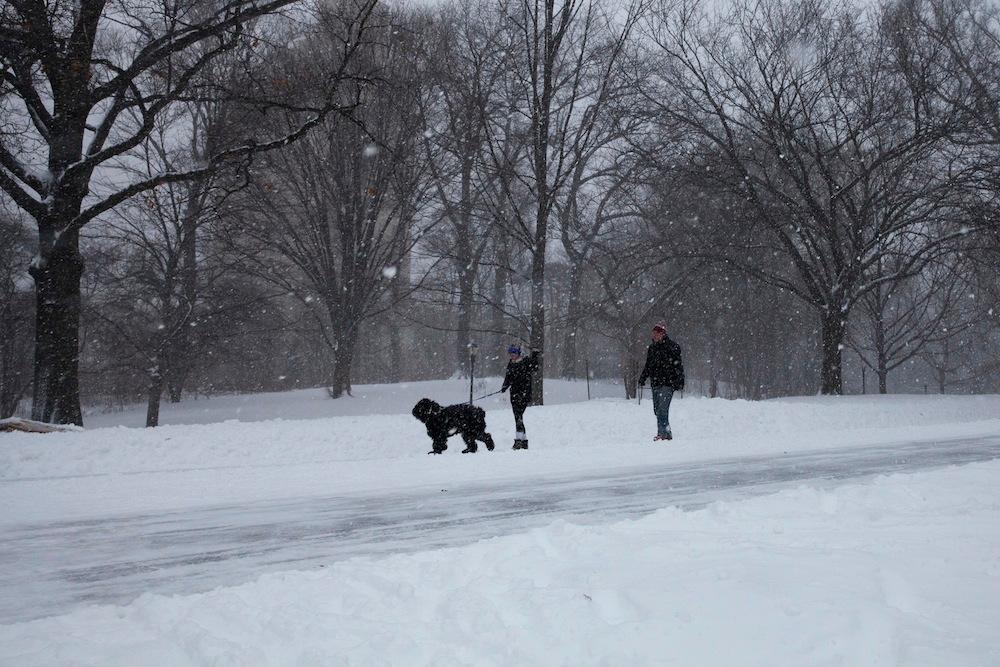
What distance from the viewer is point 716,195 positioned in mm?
25219

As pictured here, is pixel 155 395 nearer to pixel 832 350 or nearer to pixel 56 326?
pixel 56 326

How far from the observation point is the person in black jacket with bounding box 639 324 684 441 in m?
13.4

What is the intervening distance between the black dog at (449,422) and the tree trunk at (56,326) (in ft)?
25.1

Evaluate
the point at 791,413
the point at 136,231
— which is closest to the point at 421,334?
the point at 136,231

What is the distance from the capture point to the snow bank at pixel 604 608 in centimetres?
332

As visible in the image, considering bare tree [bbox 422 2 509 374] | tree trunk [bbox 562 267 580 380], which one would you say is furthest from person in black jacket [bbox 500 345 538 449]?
tree trunk [bbox 562 267 580 380]

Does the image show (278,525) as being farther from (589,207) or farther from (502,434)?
(589,207)

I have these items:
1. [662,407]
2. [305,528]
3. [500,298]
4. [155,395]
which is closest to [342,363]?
[155,395]

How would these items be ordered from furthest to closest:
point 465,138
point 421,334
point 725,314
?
point 421,334, point 725,314, point 465,138

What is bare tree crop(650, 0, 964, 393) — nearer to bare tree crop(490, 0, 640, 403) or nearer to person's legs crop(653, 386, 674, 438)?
bare tree crop(490, 0, 640, 403)

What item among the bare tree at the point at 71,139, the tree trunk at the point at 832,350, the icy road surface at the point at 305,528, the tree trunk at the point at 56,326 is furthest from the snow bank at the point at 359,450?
the tree trunk at the point at 832,350

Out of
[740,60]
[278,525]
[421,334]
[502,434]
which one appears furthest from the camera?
[421,334]

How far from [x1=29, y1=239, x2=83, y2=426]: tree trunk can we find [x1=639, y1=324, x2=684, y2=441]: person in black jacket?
11.2 m

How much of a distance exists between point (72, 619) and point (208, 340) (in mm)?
22869
